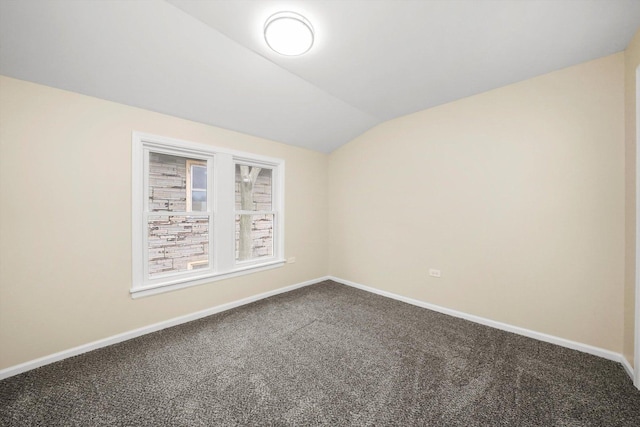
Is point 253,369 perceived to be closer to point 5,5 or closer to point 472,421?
point 472,421

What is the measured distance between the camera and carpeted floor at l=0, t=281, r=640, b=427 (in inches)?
58.4

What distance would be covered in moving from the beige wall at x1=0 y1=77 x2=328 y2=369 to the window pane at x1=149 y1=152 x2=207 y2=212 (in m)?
0.35

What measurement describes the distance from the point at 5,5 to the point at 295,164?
9.36ft

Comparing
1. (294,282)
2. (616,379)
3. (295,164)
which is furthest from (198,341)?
(616,379)

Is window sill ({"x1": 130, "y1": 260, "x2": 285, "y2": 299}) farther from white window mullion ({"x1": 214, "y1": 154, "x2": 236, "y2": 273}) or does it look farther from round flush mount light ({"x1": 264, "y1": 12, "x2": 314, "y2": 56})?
round flush mount light ({"x1": 264, "y1": 12, "x2": 314, "y2": 56})

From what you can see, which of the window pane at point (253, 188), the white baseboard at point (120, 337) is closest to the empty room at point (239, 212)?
the white baseboard at point (120, 337)

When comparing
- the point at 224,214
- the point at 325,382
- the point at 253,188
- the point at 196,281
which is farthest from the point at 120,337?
the point at 253,188

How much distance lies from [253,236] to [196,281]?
3.34 feet

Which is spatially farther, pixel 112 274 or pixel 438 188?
pixel 438 188

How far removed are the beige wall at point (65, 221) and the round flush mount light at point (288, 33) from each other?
1.44m

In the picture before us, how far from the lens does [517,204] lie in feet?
8.11

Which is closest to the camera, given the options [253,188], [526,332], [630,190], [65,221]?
[630,190]

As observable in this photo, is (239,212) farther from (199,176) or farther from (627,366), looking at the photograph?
(627,366)

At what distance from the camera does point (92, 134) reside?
7.09 feet
